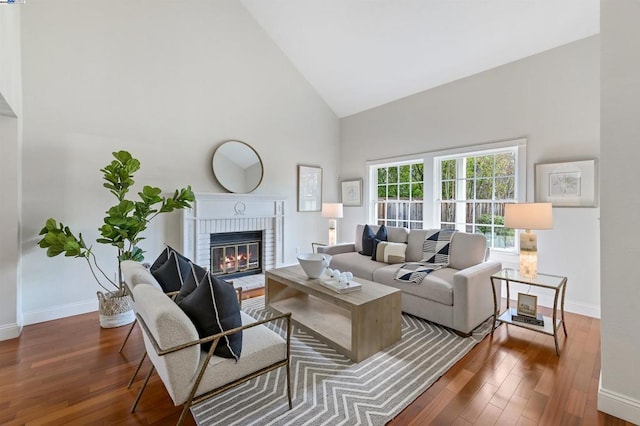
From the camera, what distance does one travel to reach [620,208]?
170cm

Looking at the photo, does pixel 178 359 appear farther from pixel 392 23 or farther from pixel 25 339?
pixel 392 23

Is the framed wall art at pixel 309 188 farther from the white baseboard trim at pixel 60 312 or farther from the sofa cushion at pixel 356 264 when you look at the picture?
the white baseboard trim at pixel 60 312

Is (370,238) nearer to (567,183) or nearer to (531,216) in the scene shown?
(531,216)

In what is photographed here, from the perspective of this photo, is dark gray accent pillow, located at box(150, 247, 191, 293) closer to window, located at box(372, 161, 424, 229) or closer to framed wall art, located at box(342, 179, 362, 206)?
window, located at box(372, 161, 424, 229)

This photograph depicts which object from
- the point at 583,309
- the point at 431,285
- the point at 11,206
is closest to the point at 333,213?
the point at 431,285

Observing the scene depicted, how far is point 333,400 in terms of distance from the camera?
182 centimetres

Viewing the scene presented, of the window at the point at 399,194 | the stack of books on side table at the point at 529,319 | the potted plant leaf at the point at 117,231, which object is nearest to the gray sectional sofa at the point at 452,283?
the stack of books on side table at the point at 529,319

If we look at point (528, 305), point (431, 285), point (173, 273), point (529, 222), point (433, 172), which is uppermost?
point (433, 172)

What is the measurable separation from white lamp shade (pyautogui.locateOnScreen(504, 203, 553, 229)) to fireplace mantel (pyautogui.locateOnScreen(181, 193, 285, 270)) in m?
3.29

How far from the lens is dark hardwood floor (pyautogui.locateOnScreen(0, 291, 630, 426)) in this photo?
1.69 meters

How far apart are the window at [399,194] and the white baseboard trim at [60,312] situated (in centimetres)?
438

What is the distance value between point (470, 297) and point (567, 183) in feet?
6.31

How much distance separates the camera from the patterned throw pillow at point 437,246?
3485 mm

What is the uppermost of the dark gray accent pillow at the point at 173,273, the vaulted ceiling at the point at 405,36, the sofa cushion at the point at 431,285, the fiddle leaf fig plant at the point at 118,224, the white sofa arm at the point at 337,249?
the vaulted ceiling at the point at 405,36
